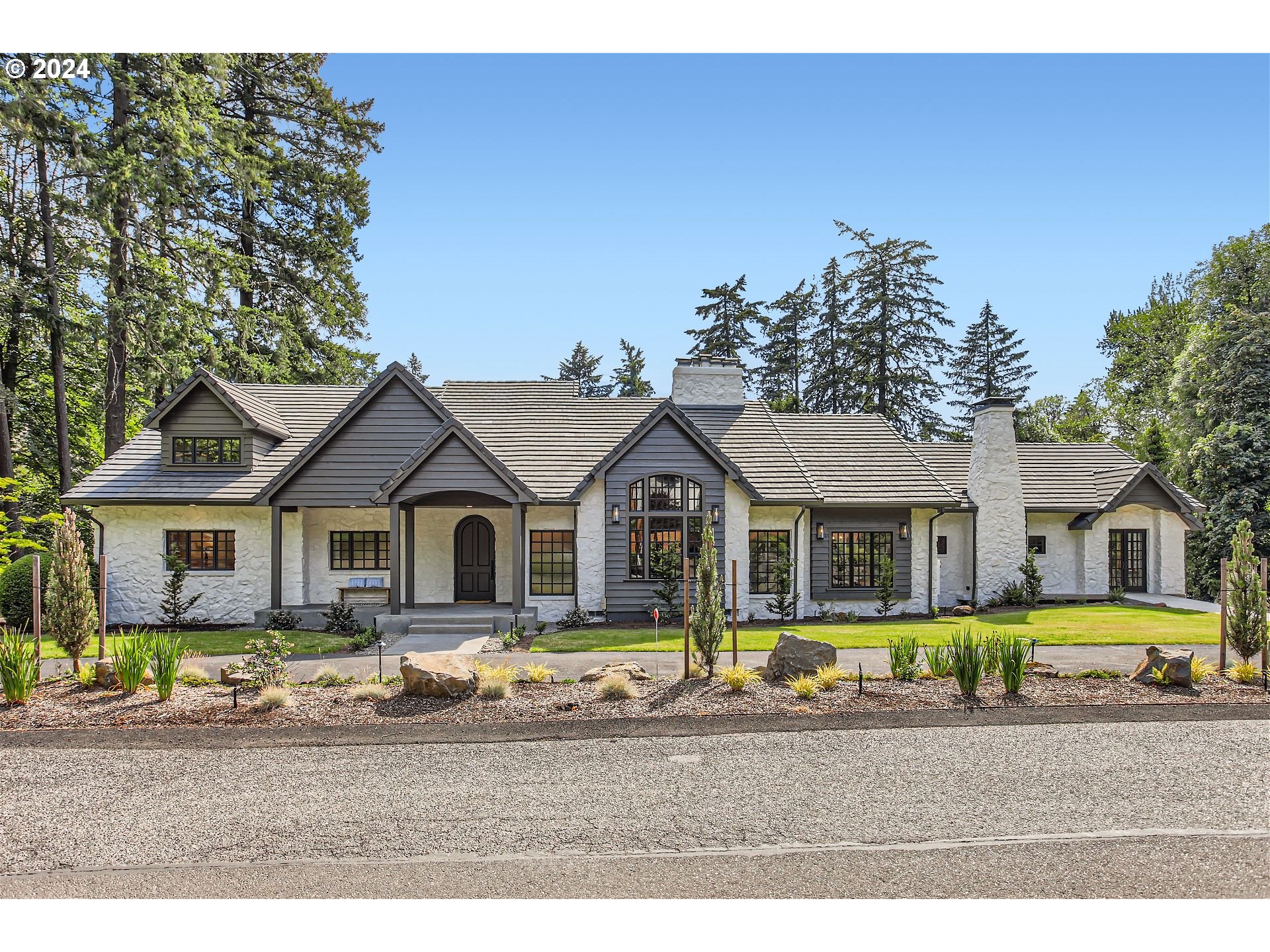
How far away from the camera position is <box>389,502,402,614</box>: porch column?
1650cm

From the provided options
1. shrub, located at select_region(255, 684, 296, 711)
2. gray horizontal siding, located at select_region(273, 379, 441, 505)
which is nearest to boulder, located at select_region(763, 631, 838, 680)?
shrub, located at select_region(255, 684, 296, 711)

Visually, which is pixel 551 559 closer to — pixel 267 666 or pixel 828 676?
pixel 267 666

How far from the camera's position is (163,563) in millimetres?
17547

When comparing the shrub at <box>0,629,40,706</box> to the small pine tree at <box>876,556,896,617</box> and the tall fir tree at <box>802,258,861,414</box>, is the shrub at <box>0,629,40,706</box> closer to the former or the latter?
the small pine tree at <box>876,556,896,617</box>

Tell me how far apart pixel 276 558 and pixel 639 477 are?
897cm

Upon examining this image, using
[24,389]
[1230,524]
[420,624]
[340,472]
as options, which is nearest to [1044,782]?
[420,624]

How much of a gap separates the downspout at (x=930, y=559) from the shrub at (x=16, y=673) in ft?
60.2

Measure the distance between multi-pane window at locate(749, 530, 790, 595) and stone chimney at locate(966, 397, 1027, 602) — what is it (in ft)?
21.5

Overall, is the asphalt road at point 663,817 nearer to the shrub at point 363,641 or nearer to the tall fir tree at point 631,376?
the shrub at point 363,641

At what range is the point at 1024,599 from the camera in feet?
66.7

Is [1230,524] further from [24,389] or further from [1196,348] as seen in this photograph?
[24,389]

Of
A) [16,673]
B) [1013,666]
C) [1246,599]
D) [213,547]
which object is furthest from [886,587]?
[16,673]

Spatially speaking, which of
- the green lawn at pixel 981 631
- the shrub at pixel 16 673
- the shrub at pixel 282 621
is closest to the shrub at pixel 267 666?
the shrub at pixel 16 673

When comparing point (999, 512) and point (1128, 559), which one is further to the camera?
point (1128, 559)
